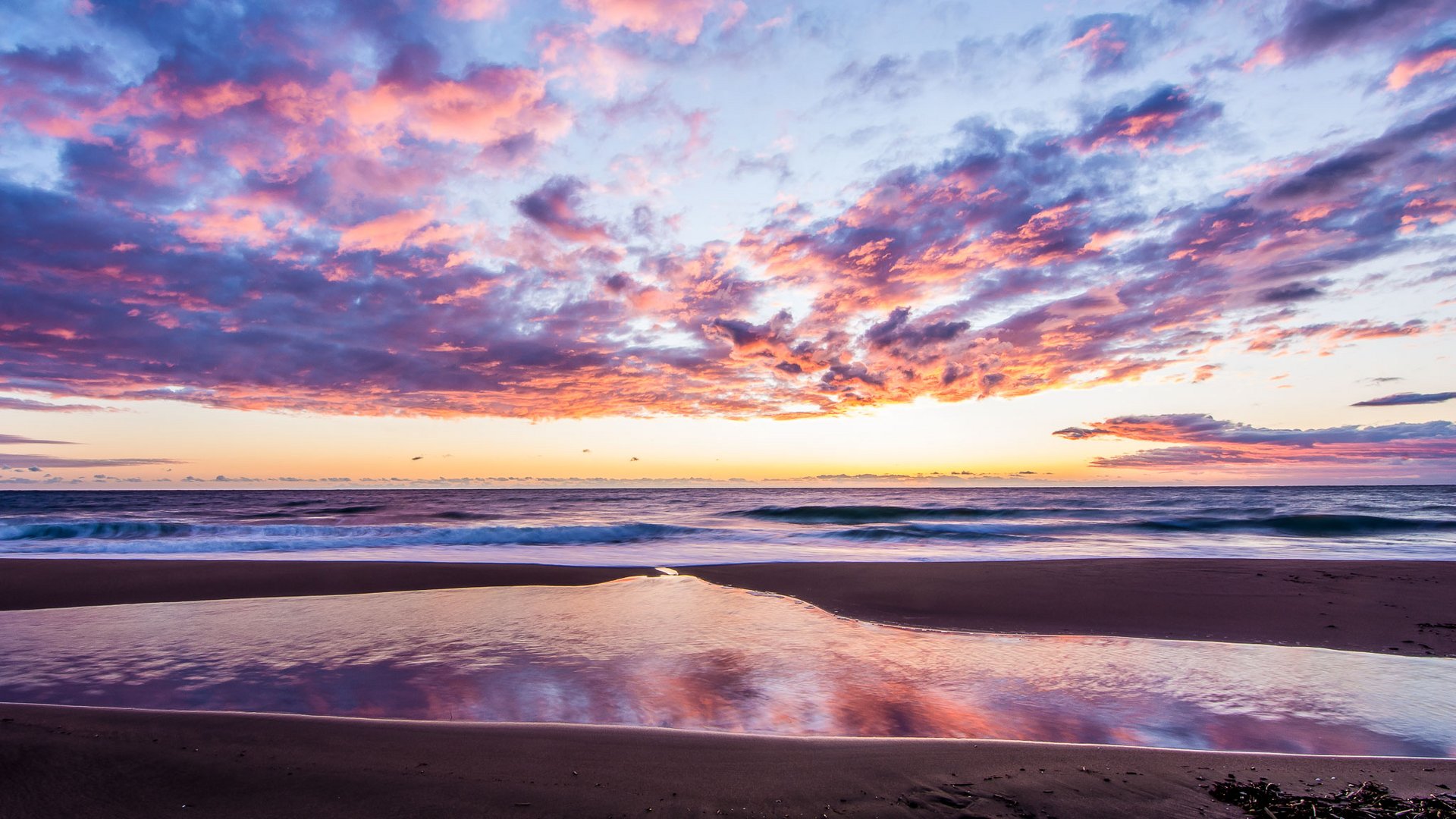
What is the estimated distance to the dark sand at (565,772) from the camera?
319 centimetres

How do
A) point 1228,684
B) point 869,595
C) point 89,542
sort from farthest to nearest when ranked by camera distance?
1. point 89,542
2. point 869,595
3. point 1228,684

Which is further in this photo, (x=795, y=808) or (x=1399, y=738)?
(x=1399, y=738)

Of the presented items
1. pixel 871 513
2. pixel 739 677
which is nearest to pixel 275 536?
pixel 739 677

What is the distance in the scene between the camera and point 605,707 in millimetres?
4883

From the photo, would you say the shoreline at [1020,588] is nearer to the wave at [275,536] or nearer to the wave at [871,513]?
the wave at [275,536]

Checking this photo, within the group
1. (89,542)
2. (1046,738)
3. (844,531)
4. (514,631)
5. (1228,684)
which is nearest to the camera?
Result: (1046,738)

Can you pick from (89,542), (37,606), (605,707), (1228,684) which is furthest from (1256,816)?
(89,542)

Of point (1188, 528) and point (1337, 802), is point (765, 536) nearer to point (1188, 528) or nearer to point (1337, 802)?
point (1188, 528)

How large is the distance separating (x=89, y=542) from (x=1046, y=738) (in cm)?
2929

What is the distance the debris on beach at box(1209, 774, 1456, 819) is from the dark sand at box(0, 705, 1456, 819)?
11cm

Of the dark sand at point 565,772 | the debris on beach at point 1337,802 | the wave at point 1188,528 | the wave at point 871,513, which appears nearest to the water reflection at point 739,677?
the dark sand at point 565,772

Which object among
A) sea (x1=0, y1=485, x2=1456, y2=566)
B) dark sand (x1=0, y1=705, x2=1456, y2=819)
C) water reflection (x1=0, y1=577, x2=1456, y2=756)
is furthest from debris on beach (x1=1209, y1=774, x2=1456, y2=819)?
sea (x1=0, y1=485, x2=1456, y2=566)

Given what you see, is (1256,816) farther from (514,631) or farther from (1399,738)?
(514,631)

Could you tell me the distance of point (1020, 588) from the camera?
10.9 meters
